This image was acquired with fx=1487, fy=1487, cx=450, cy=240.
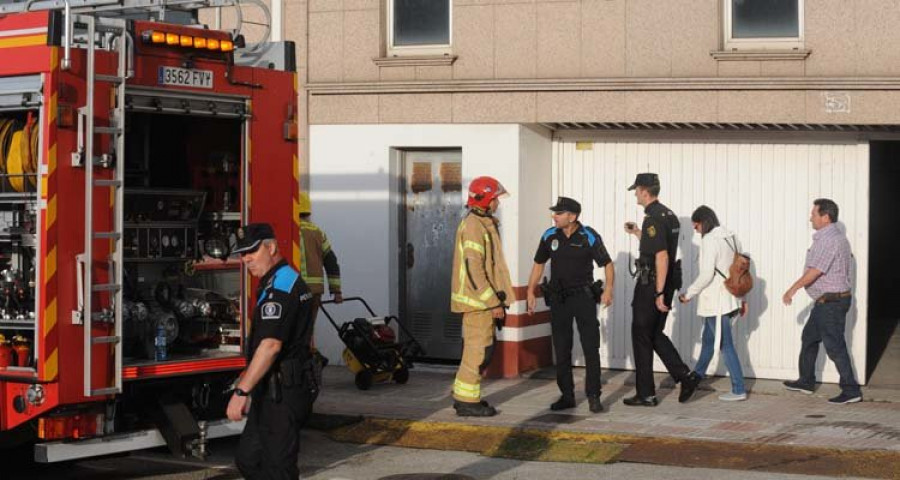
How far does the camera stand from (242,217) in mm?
10164

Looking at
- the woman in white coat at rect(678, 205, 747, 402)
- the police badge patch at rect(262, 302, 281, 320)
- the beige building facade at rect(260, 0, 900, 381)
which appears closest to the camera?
the police badge patch at rect(262, 302, 281, 320)

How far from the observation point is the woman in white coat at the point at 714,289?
41.4 feet

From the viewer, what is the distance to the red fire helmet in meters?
11.8

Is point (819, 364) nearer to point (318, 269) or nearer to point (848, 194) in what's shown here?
point (848, 194)

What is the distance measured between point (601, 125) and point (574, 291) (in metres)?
2.75

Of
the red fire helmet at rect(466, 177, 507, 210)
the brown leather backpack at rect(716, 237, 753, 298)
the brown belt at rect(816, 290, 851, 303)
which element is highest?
the red fire helmet at rect(466, 177, 507, 210)

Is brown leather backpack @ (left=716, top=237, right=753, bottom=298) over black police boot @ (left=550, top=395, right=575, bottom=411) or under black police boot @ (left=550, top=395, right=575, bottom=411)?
over

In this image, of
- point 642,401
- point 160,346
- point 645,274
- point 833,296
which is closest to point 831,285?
point 833,296

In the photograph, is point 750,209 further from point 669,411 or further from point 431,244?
point 431,244

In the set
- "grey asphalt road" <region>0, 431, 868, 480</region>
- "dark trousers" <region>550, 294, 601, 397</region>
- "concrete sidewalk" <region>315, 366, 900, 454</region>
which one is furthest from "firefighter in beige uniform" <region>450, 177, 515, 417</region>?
"grey asphalt road" <region>0, 431, 868, 480</region>

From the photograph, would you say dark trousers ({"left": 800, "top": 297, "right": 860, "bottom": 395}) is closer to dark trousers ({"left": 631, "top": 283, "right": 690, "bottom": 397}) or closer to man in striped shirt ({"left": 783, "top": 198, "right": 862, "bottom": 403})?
man in striped shirt ({"left": 783, "top": 198, "right": 862, "bottom": 403})

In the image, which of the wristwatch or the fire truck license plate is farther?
the fire truck license plate

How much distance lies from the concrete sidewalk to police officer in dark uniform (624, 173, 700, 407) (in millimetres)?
284

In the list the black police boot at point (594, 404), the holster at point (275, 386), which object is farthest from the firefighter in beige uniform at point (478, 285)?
the holster at point (275, 386)
